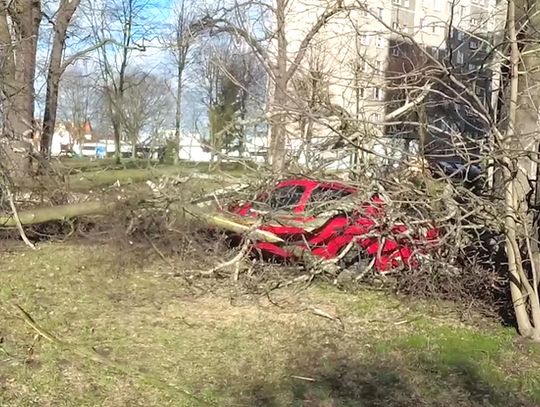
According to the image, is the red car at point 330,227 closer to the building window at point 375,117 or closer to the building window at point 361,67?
the building window at point 375,117

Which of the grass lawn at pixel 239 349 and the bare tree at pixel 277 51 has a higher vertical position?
the bare tree at pixel 277 51

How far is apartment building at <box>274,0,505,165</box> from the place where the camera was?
625cm

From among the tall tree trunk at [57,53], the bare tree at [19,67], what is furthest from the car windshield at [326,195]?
the tall tree trunk at [57,53]

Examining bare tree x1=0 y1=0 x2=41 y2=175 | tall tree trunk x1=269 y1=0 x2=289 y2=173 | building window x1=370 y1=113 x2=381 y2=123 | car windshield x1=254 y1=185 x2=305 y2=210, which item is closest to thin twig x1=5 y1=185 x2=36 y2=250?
bare tree x1=0 y1=0 x2=41 y2=175

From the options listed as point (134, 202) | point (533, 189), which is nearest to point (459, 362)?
point (533, 189)

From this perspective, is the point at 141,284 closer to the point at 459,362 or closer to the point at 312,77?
the point at 312,77

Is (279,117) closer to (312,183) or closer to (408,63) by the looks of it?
(312,183)

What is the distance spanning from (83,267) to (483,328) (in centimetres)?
503

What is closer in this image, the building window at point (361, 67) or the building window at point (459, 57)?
the building window at point (459, 57)

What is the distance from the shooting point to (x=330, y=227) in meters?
8.38

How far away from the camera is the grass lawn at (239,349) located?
5.09m

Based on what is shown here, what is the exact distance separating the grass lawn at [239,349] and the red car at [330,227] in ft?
1.70

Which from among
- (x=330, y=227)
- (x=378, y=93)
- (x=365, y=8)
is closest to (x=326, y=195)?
(x=330, y=227)

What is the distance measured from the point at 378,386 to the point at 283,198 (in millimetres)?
3348
